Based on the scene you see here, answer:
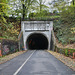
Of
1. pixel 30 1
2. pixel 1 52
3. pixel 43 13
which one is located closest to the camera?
pixel 1 52

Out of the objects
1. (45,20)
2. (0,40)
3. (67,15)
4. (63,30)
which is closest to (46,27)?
(45,20)

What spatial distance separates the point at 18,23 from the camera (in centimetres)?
3003

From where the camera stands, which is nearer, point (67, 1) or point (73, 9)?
point (73, 9)

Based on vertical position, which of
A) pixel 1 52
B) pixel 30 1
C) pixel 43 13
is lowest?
pixel 1 52

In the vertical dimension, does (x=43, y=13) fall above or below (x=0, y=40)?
above

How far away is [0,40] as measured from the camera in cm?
1351

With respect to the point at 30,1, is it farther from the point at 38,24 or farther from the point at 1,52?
the point at 1,52

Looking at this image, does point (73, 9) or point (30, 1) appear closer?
point (73, 9)

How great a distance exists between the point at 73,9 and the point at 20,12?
1637 centimetres

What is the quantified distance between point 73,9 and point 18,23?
53.4 ft

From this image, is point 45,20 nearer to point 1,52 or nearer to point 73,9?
point 73,9

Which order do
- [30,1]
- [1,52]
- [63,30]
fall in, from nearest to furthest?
[1,52], [63,30], [30,1]

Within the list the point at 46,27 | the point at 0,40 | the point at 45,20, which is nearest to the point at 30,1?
the point at 45,20

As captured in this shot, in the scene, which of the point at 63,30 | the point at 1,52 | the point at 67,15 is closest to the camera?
the point at 1,52
